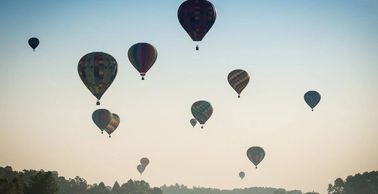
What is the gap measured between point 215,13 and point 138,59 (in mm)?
11487

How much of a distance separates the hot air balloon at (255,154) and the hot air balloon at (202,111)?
1427 centimetres

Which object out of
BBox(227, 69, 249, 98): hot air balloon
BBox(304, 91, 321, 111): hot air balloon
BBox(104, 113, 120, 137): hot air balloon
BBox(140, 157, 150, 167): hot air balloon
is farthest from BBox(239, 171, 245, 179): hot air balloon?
BBox(227, 69, 249, 98): hot air balloon

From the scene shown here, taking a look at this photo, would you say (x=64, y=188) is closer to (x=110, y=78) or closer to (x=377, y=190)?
(x=377, y=190)

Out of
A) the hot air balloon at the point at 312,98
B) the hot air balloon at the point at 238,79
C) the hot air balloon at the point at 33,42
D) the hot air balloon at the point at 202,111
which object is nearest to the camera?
the hot air balloon at the point at 238,79

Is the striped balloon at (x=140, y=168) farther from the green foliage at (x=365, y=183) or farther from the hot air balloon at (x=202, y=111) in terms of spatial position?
the green foliage at (x=365, y=183)

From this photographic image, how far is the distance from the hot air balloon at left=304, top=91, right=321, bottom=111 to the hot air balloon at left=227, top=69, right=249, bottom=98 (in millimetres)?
14060

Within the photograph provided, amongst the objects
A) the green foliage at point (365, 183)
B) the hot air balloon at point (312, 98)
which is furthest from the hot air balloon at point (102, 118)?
the green foliage at point (365, 183)

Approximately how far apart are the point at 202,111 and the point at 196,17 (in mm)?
27302

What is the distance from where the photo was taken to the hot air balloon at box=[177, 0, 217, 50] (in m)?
63.8

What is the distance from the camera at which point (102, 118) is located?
8281 centimetres

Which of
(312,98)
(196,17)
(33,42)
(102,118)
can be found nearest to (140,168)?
(102,118)

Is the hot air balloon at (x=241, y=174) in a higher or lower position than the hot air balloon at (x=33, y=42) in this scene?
higher

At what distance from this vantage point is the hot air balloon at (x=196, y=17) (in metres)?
63.8

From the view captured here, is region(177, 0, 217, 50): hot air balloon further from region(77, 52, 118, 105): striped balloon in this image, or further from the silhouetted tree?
the silhouetted tree
